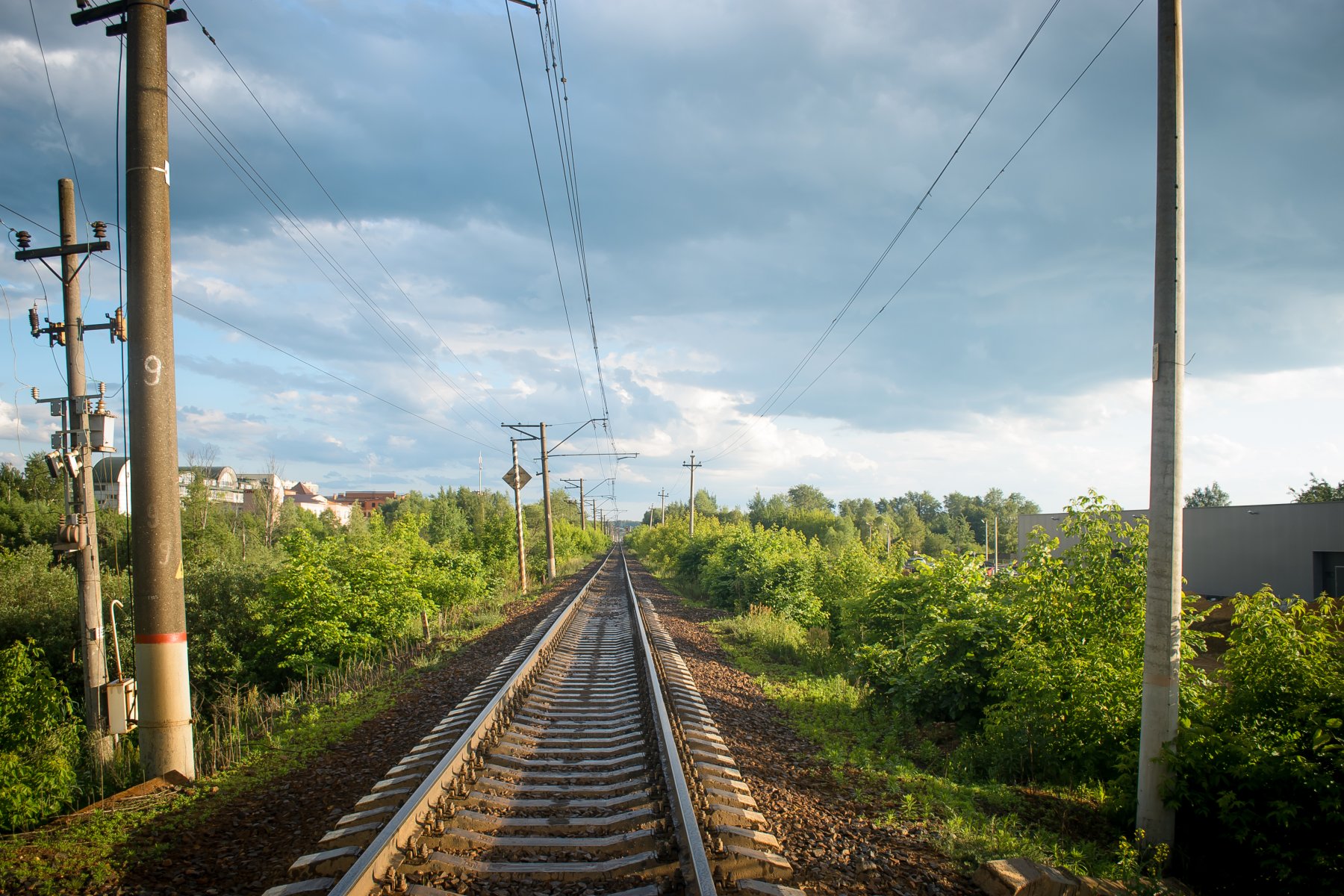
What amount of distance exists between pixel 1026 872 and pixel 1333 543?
96.9 ft

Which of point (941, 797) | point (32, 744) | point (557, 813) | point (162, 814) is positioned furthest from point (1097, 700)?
point (32, 744)

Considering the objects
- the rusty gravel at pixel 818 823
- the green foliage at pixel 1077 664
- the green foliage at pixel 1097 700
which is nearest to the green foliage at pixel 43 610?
the rusty gravel at pixel 818 823

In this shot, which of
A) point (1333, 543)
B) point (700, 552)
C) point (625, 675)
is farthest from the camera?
point (700, 552)

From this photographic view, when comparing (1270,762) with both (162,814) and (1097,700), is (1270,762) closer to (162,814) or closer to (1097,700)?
(1097,700)

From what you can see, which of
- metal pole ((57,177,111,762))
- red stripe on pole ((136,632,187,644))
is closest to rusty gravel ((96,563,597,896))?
red stripe on pole ((136,632,187,644))

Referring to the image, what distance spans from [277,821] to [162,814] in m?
0.96

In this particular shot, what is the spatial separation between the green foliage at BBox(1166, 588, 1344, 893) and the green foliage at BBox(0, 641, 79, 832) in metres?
8.77

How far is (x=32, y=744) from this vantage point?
8.38 metres

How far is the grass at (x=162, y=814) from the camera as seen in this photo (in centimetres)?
442

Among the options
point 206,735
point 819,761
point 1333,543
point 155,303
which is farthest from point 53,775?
point 1333,543

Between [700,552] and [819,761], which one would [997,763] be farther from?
[700,552]

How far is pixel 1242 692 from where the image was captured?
533cm

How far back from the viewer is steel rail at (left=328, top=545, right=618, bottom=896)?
3955 millimetres

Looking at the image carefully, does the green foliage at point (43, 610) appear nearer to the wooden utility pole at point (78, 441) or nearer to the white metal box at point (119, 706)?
the wooden utility pole at point (78, 441)
